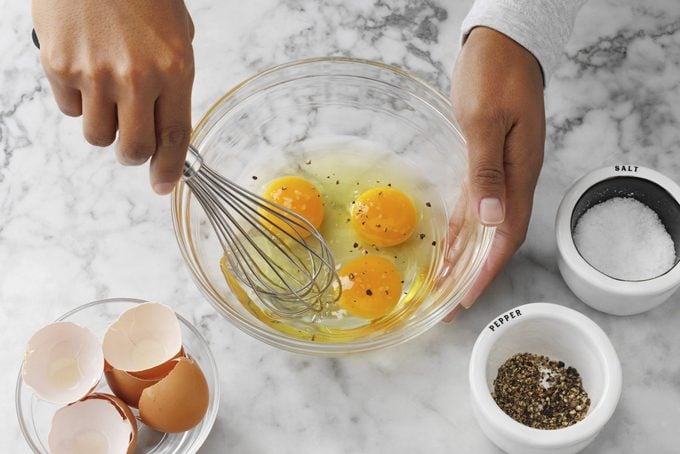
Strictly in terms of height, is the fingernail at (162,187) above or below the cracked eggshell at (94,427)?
above

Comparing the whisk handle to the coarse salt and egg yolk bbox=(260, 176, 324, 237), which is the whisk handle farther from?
the coarse salt

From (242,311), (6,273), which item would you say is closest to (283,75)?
(242,311)

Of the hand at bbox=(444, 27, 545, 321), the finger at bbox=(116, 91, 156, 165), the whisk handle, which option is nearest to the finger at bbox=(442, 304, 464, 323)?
the hand at bbox=(444, 27, 545, 321)

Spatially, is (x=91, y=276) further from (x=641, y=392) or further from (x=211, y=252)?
(x=641, y=392)

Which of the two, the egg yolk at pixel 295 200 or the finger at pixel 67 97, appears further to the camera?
the egg yolk at pixel 295 200

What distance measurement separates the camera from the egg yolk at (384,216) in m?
1.45

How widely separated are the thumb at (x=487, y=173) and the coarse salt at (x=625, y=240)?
0.19m

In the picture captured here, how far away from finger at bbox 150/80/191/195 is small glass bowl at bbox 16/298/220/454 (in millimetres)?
409

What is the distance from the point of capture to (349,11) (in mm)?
1667

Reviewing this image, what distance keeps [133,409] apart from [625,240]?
85 centimetres

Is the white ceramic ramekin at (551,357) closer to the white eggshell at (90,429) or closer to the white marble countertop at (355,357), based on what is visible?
the white marble countertop at (355,357)

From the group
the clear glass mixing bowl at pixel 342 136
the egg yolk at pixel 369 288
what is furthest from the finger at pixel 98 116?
the egg yolk at pixel 369 288

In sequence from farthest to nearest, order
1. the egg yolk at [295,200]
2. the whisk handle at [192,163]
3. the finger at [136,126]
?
the egg yolk at [295,200] → the whisk handle at [192,163] → the finger at [136,126]

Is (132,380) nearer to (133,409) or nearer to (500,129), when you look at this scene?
(133,409)
